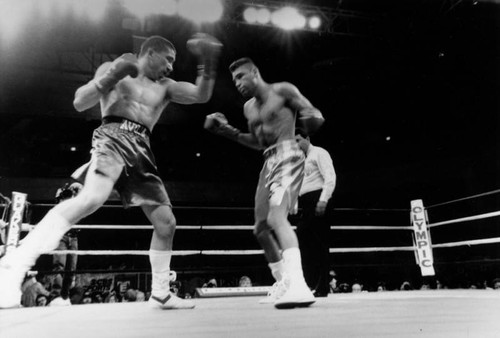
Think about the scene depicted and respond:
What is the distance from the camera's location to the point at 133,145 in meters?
1.74

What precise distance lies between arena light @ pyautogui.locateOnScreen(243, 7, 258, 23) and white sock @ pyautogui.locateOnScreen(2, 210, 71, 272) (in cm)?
415

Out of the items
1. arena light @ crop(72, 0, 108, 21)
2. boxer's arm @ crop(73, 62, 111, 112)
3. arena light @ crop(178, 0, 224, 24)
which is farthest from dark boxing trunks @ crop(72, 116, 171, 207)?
arena light @ crop(72, 0, 108, 21)

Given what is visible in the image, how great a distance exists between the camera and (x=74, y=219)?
5.01 ft

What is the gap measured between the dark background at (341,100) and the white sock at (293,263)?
12.9ft

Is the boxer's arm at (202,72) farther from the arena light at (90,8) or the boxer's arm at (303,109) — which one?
the arena light at (90,8)

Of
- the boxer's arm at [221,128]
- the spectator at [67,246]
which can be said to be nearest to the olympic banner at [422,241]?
the boxer's arm at [221,128]

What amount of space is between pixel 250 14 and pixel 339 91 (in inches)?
108

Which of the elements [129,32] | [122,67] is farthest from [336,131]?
[122,67]

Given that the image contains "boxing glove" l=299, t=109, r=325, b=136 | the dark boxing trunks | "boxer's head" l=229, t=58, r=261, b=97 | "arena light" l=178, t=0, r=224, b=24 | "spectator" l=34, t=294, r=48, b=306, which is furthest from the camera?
"arena light" l=178, t=0, r=224, b=24

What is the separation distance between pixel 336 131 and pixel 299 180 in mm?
7083

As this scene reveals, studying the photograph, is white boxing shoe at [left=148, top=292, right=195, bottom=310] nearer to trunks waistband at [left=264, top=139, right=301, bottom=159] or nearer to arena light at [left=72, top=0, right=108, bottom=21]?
trunks waistband at [left=264, top=139, right=301, bottom=159]

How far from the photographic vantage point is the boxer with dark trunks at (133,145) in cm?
155

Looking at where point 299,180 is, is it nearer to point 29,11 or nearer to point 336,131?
point 29,11

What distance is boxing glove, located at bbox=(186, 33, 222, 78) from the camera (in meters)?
1.87
